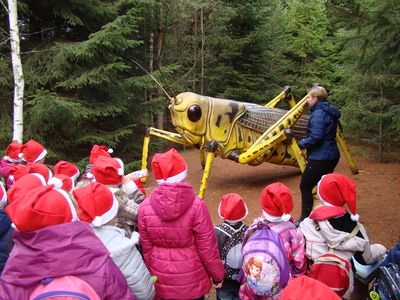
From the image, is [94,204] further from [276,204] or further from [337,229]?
[337,229]

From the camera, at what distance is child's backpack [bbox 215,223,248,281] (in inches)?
120

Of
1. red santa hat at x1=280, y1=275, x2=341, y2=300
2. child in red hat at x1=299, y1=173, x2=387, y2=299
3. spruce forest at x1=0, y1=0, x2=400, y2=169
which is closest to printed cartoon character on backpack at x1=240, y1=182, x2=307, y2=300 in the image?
child in red hat at x1=299, y1=173, x2=387, y2=299

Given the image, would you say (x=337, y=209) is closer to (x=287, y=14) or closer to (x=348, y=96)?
(x=348, y=96)

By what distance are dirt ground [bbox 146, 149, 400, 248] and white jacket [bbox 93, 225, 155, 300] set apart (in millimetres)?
4073

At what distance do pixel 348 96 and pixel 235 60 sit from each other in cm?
527

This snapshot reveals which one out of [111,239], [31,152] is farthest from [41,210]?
[31,152]

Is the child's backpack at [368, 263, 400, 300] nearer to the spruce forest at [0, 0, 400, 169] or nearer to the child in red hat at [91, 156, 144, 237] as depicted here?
the child in red hat at [91, 156, 144, 237]

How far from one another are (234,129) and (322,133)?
134 inches

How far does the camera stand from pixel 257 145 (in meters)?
7.30

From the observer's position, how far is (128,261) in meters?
2.37

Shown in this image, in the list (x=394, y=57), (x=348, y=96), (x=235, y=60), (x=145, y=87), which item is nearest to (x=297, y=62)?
(x=235, y=60)

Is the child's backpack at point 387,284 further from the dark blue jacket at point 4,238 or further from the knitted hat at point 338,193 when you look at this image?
the dark blue jacket at point 4,238

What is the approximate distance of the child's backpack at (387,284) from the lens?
224 cm

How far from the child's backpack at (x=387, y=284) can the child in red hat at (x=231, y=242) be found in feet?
3.41
